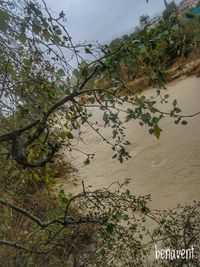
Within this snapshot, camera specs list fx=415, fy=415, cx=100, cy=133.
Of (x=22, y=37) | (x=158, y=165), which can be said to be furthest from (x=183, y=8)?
(x=158, y=165)

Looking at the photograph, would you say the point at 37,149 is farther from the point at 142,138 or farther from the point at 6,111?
the point at 142,138

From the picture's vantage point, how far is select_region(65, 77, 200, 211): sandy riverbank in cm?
472

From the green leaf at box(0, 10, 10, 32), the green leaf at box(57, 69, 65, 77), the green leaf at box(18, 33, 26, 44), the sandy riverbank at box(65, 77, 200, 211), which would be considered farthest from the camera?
the sandy riverbank at box(65, 77, 200, 211)

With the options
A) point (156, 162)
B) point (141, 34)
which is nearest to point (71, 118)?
point (141, 34)

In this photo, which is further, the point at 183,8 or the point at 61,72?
the point at 183,8

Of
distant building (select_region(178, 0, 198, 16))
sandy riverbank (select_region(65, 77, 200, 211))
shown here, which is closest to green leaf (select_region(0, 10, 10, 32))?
distant building (select_region(178, 0, 198, 16))

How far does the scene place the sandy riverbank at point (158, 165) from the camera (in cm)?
472

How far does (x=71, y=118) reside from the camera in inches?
57.0

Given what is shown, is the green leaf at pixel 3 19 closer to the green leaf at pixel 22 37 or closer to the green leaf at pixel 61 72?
the green leaf at pixel 22 37

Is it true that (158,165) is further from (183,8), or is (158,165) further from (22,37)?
(22,37)

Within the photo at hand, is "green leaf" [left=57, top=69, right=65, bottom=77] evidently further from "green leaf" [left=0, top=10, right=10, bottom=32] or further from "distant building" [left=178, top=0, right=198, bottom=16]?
"distant building" [left=178, top=0, right=198, bottom=16]

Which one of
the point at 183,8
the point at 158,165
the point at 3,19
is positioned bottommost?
the point at 3,19

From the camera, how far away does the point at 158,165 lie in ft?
19.2

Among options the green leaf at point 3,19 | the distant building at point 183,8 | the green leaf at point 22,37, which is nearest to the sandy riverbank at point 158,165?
the distant building at point 183,8
